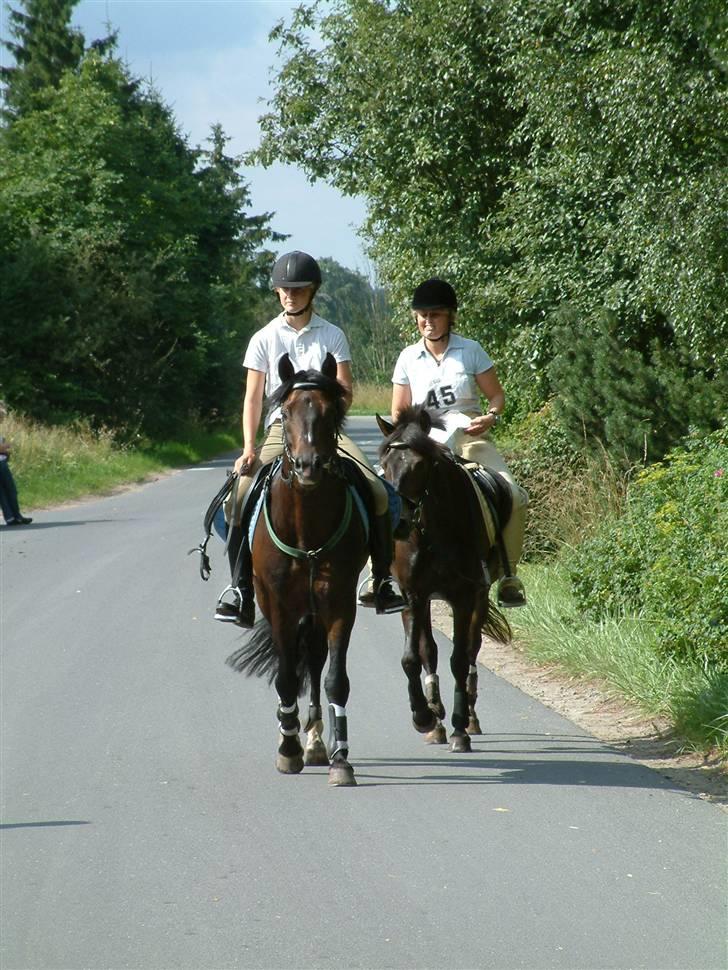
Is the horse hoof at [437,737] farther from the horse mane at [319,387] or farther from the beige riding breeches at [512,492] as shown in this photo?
the horse mane at [319,387]

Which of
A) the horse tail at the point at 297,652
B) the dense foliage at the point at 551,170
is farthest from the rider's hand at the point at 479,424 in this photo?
the dense foliage at the point at 551,170

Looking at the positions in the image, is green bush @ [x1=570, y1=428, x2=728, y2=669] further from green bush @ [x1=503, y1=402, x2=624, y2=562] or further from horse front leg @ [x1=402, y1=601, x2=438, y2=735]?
horse front leg @ [x1=402, y1=601, x2=438, y2=735]

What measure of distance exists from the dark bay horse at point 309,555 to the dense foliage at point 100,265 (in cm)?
3057

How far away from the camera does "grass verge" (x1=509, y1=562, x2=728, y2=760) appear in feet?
26.2

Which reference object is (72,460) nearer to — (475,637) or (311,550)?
(475,637)

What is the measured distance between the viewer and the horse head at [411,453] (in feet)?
25.5

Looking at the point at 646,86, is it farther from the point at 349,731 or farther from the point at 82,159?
the point at 82,159

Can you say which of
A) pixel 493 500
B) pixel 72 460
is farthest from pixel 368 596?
pixel 72 460

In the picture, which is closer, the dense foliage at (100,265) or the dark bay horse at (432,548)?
the dark bay horse at (432,548)

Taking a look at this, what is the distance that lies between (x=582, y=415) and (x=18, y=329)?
2478 centimetres

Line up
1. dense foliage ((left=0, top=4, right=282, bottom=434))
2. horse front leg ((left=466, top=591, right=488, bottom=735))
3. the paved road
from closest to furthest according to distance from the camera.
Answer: the paved road → horse front leg ((left=466, top=591, right=488, bottom=735)) → dense foliage ((left=0, top=4, right=282, bottom=434))

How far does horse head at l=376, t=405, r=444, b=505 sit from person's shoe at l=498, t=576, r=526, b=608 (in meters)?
1.40

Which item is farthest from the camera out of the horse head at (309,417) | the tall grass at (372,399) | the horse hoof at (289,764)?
the tall grass at (372,399)

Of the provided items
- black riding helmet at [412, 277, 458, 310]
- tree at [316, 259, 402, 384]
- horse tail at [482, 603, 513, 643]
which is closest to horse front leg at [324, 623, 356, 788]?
horse tail at [482, 603, 513, 643]
